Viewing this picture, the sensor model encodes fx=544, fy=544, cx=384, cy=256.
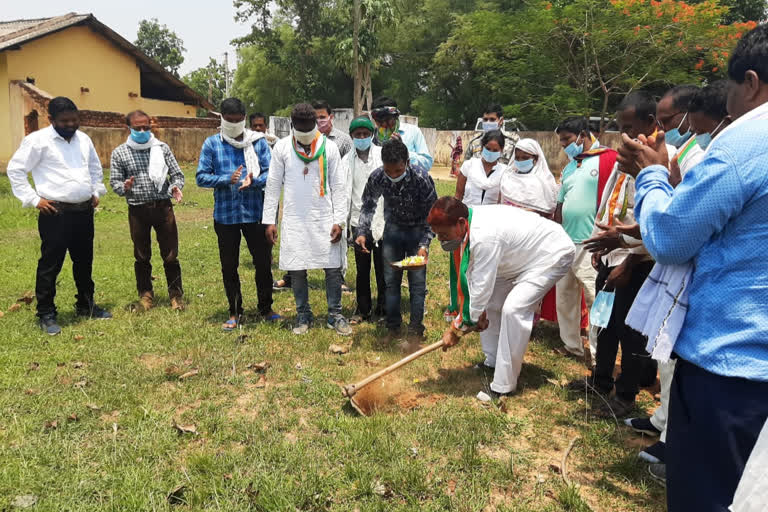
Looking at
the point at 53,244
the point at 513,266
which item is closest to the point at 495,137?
the point at 513,266

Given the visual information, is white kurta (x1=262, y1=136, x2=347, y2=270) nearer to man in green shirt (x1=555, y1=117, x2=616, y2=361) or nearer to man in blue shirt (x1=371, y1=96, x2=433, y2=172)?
man in blue shirt (x1=371, y1=96, x2=433, y2=172)

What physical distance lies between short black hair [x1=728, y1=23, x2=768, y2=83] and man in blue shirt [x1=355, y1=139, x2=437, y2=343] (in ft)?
11.3

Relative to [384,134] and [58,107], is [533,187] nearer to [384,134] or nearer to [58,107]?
[384,134]

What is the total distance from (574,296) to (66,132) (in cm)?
544

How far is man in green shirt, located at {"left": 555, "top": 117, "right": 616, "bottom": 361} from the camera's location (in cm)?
473

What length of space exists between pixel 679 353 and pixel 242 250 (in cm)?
851

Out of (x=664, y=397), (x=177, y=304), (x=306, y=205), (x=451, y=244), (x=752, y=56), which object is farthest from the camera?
(x=177, y=304)

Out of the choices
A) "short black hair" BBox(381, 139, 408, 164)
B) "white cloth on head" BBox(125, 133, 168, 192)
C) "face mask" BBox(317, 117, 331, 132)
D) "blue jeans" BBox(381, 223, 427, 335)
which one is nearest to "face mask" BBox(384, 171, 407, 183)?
"short black hair" BBox(381, 139, 408, 164)

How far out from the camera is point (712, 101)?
328 centimetres

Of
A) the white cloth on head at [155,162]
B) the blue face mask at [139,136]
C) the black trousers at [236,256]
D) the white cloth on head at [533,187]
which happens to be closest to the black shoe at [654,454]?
the white cloth on head at [533,187]

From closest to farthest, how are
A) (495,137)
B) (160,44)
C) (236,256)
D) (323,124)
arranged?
(495,137), (236,256), (323,124), (160,44)

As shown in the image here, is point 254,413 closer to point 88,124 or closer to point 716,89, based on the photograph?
point 716,89

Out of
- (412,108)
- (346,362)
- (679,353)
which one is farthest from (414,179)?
(412,108)

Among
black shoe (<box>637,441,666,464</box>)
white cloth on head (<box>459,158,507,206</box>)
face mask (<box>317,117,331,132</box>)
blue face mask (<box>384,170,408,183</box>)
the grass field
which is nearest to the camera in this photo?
the grass field
